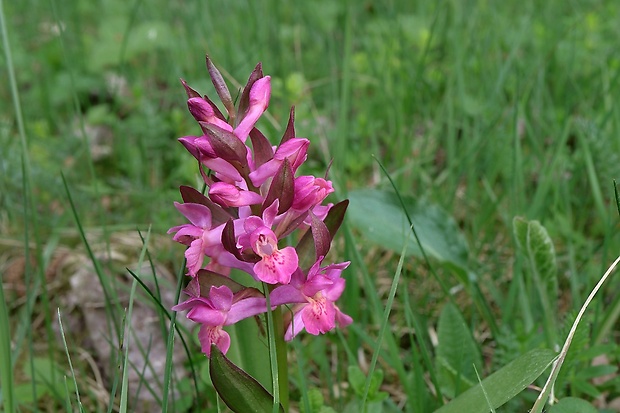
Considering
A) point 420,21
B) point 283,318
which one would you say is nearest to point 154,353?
point 283,318

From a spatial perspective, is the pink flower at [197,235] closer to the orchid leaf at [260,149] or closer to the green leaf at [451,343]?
the orchid leaf at [260,149]

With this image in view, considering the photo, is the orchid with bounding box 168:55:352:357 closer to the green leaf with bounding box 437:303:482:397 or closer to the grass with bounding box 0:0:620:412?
the grass with bounding box 0:0:620:412

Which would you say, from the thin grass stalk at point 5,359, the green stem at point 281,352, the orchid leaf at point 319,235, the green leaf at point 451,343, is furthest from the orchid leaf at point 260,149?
the green leaf at point 451,343

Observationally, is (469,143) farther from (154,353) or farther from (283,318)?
(283,318)

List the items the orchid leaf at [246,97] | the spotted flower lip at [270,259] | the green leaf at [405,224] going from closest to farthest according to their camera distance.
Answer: the spotted flower lip at [270,259] → the orchid leaf at [246,97] → the green leaf at [405,224]

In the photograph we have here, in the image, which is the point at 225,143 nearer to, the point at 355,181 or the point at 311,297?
the point at 311,297

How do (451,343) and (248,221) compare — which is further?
(451,343)

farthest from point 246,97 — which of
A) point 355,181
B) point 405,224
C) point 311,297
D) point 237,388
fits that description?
point 355,181
